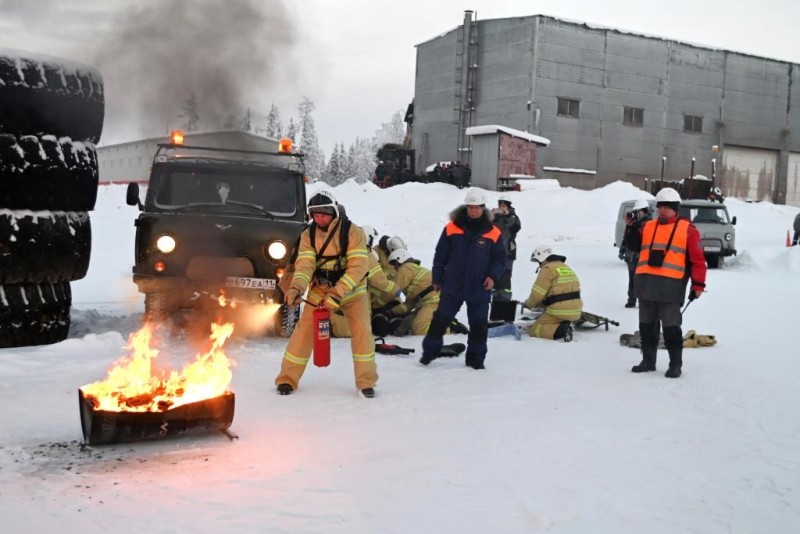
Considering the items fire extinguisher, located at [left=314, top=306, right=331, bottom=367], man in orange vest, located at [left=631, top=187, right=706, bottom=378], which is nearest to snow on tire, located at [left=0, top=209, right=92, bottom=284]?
fire extinguisher, located at [left=314, top=306, right=331, bottom=367]

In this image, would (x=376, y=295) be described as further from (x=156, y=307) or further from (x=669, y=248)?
(x=669, y=248)

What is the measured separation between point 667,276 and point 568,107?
34.8 meters

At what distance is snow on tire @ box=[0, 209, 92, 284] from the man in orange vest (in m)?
5.76

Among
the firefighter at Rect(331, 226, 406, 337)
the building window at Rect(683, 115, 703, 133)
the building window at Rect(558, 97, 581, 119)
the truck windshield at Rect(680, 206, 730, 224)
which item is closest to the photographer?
the firefighter at Rect(331, 226, 406, 337)

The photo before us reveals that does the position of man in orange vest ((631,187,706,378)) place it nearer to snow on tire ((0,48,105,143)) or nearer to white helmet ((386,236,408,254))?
white helmet ((386,236,408,254))

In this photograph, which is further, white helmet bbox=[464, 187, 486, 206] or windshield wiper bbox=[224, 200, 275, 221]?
windshield wiper bbox=[224, 200, 275, 221]

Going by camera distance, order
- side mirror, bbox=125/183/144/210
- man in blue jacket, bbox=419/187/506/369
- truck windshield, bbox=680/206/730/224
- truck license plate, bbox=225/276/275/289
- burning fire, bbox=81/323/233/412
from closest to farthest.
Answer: burning fire, bbox=81/323/233/412 < man in blue jacket, bbox=419/187/506/369 < truck license plate, bbox=225/276/275/289 < side mirror, bbox=125/183/144/210 < truck windshield, bbox=680/206/730/224

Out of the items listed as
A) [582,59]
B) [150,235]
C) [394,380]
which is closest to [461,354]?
[394,380]

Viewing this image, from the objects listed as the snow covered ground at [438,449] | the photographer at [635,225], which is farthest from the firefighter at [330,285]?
the photographer at [635,225]

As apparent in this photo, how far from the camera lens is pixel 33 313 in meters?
7.52

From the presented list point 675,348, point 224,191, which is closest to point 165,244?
point 224,191

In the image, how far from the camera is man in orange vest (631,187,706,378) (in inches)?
297

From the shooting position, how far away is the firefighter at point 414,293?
9742 mm

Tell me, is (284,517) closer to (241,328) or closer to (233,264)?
(233,264)
